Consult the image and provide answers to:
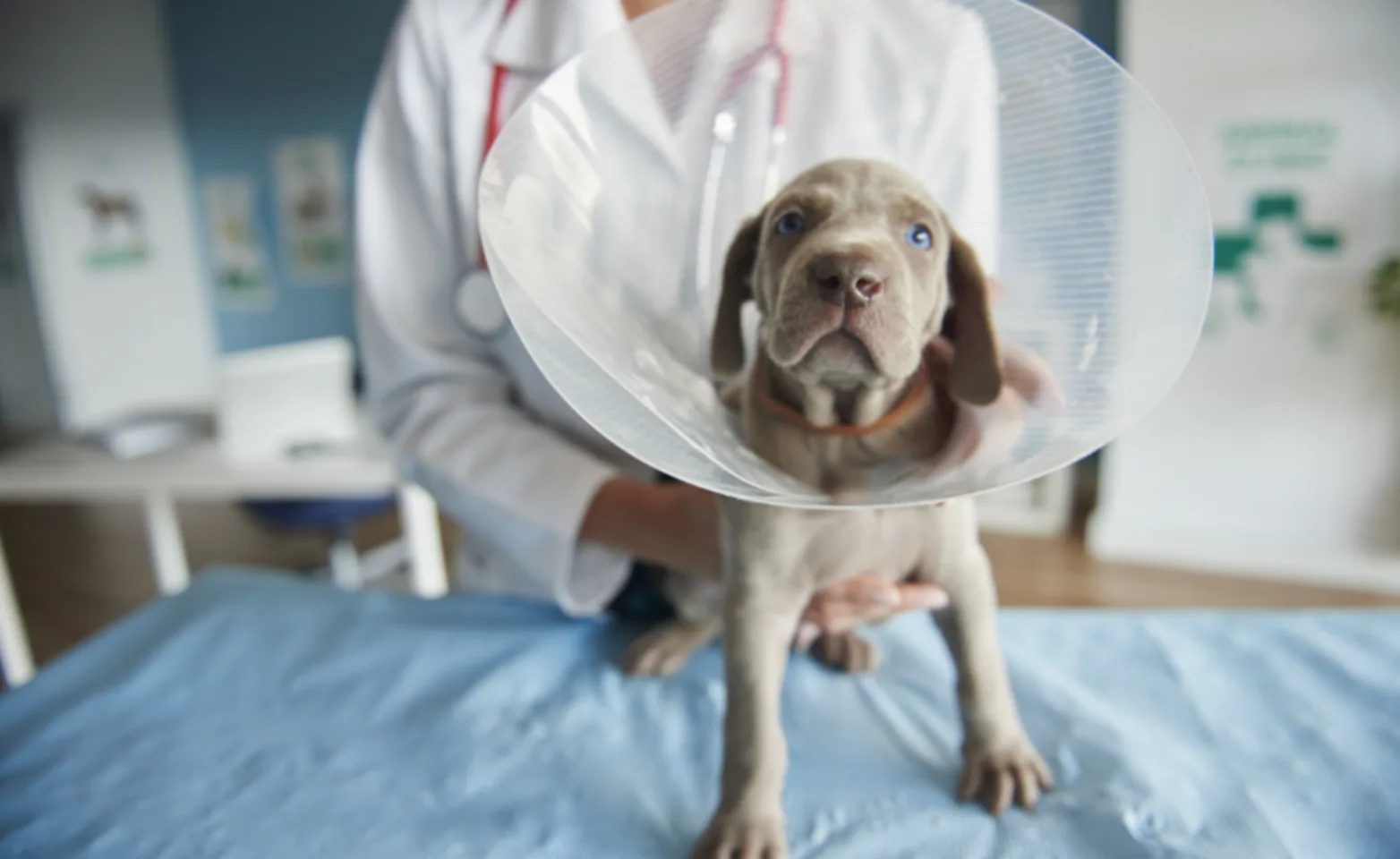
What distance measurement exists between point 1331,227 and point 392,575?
2.59m

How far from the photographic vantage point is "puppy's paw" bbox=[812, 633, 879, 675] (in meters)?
0.81

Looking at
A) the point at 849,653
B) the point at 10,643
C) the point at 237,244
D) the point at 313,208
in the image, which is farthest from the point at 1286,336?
the point at 237,244

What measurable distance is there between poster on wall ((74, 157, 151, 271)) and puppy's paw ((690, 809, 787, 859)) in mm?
3979

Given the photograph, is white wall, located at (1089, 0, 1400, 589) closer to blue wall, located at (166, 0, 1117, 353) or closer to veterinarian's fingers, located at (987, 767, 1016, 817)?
veterinarian's fingers, located at (987, 767, 1016, 817)

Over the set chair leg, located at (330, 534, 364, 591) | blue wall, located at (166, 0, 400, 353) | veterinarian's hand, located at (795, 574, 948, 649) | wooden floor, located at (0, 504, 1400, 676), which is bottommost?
wooden floor, located at (0, 504, 1400, 676)

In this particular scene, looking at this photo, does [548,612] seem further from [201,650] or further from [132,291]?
[132,291]

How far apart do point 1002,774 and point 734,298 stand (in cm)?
38

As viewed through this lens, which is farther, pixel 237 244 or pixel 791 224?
pixel 237 244

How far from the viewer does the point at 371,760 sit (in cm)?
Answer: 70

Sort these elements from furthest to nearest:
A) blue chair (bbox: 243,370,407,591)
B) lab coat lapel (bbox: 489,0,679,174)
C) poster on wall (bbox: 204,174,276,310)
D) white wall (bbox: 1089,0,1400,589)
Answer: poster on wall (bbox: 204,174,276,310)
white wall (bbox: 1089,0,1400,589)
blue chair (bbox: 243,370,407,591)
lab coat lapel (bbox: 489,0,679,174)

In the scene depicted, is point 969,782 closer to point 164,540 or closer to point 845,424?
point 845,424

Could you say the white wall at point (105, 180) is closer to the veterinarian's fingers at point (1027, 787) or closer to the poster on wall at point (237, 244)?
the poster on wall at point (237, 244)

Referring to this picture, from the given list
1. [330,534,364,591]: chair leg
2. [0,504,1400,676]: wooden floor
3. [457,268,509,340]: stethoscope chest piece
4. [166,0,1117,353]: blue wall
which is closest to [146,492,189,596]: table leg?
[330,534,364,591]: chair leg

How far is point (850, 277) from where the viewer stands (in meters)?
0.47
